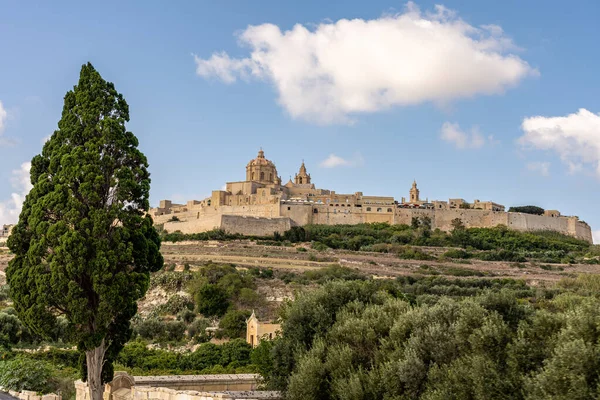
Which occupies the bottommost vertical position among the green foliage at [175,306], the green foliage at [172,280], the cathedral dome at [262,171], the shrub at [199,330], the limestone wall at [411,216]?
the shrub at [199,330]

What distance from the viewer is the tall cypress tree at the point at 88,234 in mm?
15695

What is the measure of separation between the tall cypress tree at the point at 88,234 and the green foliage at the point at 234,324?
1904cm

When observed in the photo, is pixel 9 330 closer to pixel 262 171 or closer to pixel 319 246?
pixel 319 246

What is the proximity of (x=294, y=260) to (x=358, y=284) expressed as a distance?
38.5 metres

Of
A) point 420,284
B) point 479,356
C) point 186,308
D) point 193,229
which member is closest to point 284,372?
point 479,356

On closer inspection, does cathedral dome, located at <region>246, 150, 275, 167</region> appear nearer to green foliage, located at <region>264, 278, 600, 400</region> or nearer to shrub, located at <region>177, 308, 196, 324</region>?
shrub, located at <region>177, 308, 196, 324</region>

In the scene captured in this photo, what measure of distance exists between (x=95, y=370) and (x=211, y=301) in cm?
2563

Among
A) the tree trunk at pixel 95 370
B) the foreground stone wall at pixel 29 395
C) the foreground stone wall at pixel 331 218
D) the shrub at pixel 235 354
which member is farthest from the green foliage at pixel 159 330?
the foreground stone wall at pixel 331 218

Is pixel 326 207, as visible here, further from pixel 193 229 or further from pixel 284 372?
pixel 284 372

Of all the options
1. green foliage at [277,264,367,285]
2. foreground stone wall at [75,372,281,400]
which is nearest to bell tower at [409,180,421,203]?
green foliage at [277,264,367,285]

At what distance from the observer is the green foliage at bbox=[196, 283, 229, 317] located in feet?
136

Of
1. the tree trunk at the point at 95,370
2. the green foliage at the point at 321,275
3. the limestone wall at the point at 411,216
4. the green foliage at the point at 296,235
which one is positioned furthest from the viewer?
the limestone wall at the point at 411,216

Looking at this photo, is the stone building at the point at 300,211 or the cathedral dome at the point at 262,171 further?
the cathedral dome at the point at 262,171

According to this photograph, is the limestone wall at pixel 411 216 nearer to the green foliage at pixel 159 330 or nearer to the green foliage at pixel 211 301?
the green foliage at pixel 211 301
